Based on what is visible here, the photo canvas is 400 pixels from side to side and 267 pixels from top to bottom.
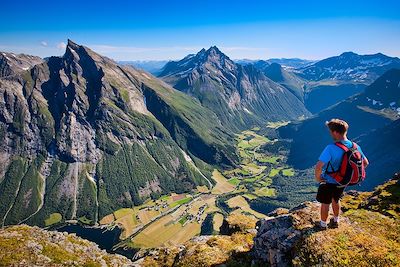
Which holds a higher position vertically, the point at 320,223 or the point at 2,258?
the point at 320,223

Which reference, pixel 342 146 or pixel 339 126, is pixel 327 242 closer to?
pixel 342 146

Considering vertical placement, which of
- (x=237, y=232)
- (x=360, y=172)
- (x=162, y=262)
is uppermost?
(x=360, y=172)

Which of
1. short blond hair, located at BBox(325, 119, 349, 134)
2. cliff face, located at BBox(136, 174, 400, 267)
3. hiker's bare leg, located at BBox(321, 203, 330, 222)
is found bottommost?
cliff face, located at BBox(136, 174, 400, 267)

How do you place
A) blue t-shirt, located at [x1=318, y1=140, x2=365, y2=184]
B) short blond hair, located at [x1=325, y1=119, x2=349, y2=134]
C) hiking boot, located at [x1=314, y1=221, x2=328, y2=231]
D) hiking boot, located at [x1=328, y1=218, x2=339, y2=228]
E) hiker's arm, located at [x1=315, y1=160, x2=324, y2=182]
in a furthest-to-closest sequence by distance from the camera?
1. hiking boot, located at [x1=328, y1=218, x2=339, y2=228]
2. hiking boot, located at [x1=314, y1=221, x2=328, y2=231]
3. short blond hair, located at [x1=325, y1=119, x2=349, y2=134]
4. hiker's arm, located at [x1=315, y1=160, x2=324, y2=182]
5. blue t-shirt, located at [x1=318, y1=140, x2=365, y2=184]

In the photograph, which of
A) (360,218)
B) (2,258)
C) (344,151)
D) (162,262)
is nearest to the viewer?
(344,151)

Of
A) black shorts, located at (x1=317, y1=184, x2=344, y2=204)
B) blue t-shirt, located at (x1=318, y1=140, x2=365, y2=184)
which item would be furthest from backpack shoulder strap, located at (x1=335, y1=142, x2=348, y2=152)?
black shorts, located at (x1=317, y1=184, x2=344, y2=204)

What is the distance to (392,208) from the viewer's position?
4025 centimetres

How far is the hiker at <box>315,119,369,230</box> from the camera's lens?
21312 millimetres

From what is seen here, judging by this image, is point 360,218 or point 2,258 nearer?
point 360,218

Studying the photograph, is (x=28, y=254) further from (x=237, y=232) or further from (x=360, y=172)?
(x=360, y=172)

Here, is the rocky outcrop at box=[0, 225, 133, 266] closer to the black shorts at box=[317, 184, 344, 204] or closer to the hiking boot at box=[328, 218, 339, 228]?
the hiking boot at box=[328, 218, 339, 228]

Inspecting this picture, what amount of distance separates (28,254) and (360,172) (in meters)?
54.3

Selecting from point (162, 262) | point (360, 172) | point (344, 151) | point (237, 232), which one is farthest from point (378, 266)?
point (162, 262)

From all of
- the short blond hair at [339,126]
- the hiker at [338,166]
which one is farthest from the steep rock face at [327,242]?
the short blond hair at [339,126]
